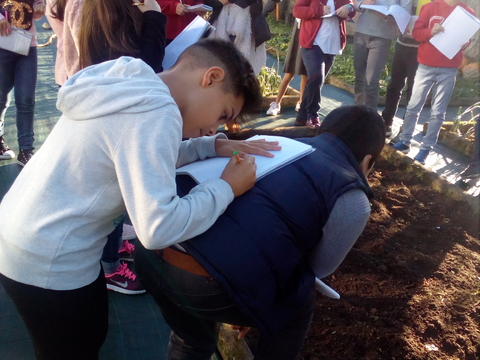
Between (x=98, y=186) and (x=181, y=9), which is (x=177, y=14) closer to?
(x=181, y=9)

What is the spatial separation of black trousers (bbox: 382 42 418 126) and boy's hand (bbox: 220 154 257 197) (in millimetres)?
4470

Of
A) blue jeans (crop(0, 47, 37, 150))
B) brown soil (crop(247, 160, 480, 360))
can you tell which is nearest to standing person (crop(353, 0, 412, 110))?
brown soil (crop(247, 160, 480, 360))

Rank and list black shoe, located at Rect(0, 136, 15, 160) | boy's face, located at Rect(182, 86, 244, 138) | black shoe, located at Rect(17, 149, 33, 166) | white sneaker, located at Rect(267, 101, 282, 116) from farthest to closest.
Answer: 1. white sneaker, located at Rect(267, 101, 282, 116)
2. black shoe, located at Rect(0, 136, 15, 160)
3. black shoe, located at Rect(17, 149, 33, 166)
4. boy's face, located at Rect(182, 86, 244, 138)

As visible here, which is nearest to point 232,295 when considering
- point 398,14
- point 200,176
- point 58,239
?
point 200,176

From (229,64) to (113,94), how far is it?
1.53 feet

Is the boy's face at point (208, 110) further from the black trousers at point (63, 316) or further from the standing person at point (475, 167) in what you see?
the standing person at point (475, 167)

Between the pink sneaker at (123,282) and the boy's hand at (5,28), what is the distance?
2.25m

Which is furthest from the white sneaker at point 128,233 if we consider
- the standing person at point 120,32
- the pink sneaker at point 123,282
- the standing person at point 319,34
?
the standing person at point 319,34

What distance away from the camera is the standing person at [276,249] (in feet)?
4.32

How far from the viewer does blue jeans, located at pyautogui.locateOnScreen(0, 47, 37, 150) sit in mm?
3654

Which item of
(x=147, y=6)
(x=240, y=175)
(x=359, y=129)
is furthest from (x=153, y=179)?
(x=147, y=6)

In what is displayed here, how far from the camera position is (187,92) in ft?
4.63

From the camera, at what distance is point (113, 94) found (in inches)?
45.5

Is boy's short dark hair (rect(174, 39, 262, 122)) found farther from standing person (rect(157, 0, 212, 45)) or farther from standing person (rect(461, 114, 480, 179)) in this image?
standing person (rect(461, 114, 480, 179))
